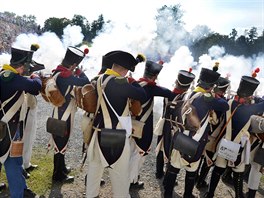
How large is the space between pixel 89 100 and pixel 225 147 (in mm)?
2247

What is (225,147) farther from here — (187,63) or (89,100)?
→ (187,63)

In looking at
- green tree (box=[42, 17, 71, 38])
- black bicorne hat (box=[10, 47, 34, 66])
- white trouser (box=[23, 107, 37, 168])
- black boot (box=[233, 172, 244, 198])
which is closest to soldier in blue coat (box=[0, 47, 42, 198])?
black bicorne hat (box=[10, 47, 34, 66])

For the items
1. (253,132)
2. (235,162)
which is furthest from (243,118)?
(235,162)

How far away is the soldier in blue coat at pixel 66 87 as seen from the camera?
197 inches

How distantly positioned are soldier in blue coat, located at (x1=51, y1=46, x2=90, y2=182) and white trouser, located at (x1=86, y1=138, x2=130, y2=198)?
1182 mm

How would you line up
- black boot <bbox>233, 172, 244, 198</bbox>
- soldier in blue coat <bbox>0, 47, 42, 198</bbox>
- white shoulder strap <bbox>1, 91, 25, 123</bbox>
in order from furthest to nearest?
black boot <bbox>233, 172, 244, 198</bbox> → white shoulder strap <bbox>1, 91, 25, 123</bbox> → soldier in blue coat <bbox>0, 47, 42, 198</bbox>

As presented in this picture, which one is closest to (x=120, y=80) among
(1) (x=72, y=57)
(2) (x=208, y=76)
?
(2) (x=208, y=76)

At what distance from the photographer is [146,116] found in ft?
17.3

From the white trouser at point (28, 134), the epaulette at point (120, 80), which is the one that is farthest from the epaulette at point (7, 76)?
the white trouser at point (28, 134)

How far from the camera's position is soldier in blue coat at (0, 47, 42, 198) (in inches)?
159

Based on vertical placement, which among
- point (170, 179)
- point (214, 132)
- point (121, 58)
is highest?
point (121, 58)

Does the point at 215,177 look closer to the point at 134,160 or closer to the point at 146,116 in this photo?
the point at 134,160

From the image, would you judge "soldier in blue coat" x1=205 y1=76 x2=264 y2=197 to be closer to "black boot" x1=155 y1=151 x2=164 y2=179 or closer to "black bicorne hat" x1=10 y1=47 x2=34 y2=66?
"black boot" x1=155 y1=151 x2=164 y2=179

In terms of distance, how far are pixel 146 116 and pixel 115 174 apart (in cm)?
153
